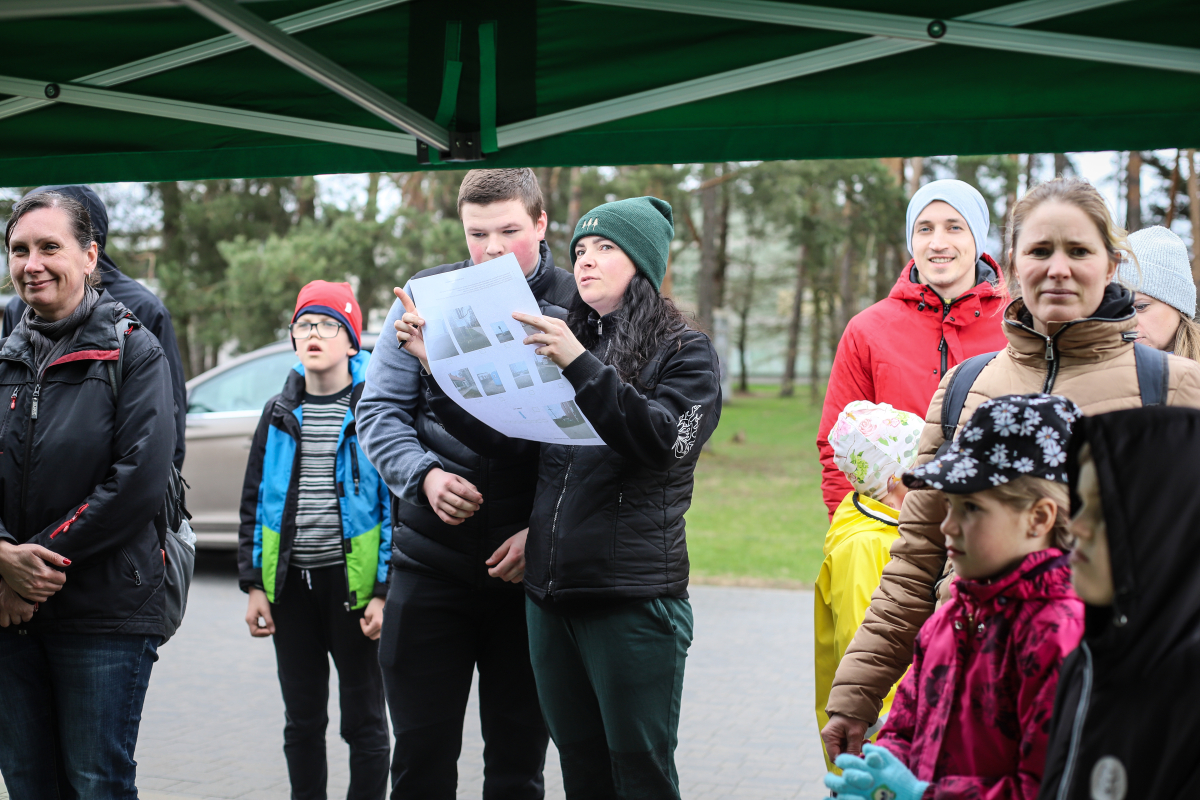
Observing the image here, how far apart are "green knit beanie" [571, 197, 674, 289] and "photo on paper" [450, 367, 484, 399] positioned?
0.52 metres

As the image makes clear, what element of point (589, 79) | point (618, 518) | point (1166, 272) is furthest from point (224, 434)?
point (1166, 272)

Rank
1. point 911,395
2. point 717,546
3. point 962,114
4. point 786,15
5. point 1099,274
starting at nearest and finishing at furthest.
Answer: point 1099,274, point 786,15, point 962,114, point 911,395, point 717,546

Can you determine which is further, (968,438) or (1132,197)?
(1132,197)

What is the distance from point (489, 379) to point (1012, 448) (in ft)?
4.52

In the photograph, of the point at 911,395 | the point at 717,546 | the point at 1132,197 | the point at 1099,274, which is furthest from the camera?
the point at 1132,197

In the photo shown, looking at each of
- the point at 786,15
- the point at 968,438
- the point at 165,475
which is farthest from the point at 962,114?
the point at 165,475

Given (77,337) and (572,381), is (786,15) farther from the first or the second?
(77,337)

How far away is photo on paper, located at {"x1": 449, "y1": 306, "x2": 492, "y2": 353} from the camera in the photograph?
2.76m

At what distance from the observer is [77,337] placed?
316 cm

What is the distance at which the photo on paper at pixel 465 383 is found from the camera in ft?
9.30

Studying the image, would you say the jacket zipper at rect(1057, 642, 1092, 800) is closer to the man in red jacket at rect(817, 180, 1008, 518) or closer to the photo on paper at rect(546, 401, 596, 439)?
the photo on paper at rect(546, 401, 596, 439)

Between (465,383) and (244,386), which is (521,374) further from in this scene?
(244,386)

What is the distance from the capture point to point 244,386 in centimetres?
914

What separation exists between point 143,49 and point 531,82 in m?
1.07
